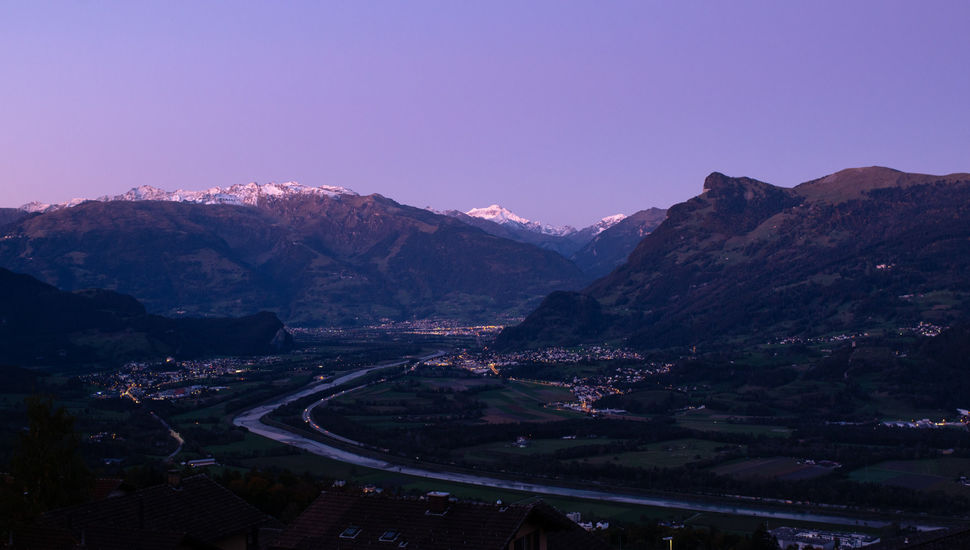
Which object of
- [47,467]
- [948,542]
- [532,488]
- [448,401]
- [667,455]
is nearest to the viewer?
[948,542]

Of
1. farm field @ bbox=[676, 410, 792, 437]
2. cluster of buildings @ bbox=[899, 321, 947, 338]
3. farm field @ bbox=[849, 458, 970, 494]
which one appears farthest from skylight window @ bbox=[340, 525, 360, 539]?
cluster of buildings @ bbox=[899, 321, 947, 338]

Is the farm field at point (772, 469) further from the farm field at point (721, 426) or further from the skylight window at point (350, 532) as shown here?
the skylight window at point (350, 532)

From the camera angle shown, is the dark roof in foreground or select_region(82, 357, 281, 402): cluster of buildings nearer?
the dark roof in foreground

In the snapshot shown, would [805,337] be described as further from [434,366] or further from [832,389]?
[434,366]

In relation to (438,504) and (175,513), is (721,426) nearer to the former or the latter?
(438,504)

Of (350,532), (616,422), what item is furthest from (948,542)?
(616,422)

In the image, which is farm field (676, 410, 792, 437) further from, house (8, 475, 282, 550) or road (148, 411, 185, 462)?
house (8, 475, 282, 550)
